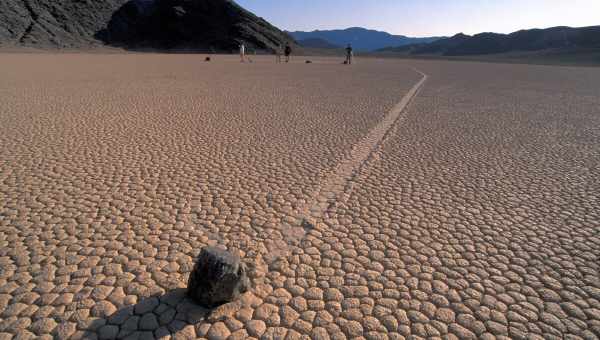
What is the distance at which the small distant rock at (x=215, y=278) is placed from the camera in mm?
2979

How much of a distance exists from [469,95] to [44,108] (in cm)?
1401

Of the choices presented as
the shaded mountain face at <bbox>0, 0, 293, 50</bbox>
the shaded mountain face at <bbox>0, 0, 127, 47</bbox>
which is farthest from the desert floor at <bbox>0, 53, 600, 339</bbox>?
the shaded mountain face at <bbox>0, 0, 293, 50</bbox>

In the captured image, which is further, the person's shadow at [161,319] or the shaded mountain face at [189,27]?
the shaded mountain face at [189,27]

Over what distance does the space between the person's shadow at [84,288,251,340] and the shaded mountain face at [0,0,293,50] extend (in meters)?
55.7

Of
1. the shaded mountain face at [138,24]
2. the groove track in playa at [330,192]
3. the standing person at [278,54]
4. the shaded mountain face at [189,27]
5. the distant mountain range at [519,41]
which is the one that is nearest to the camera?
the groove track in playa at [330,192]

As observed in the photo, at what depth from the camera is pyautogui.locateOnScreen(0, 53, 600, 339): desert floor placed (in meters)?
2.98

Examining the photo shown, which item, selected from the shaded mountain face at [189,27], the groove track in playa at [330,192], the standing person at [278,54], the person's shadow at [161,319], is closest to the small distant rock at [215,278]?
the person's shadow at [161,319]

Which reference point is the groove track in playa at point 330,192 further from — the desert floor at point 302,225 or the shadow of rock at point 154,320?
the shadow of rock at point 154,320

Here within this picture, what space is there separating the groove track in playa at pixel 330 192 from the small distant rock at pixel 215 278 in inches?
28.0

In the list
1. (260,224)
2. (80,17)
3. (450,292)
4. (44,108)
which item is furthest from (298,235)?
(80,17)

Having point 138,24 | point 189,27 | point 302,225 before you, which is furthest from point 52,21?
point 302,225

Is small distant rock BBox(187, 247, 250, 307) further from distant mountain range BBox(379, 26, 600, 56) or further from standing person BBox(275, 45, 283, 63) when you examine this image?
distant mountain range BBox(379, 26, 600, 56)

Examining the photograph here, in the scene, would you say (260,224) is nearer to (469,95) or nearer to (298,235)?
(298,235)

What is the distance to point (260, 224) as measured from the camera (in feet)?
14.5
